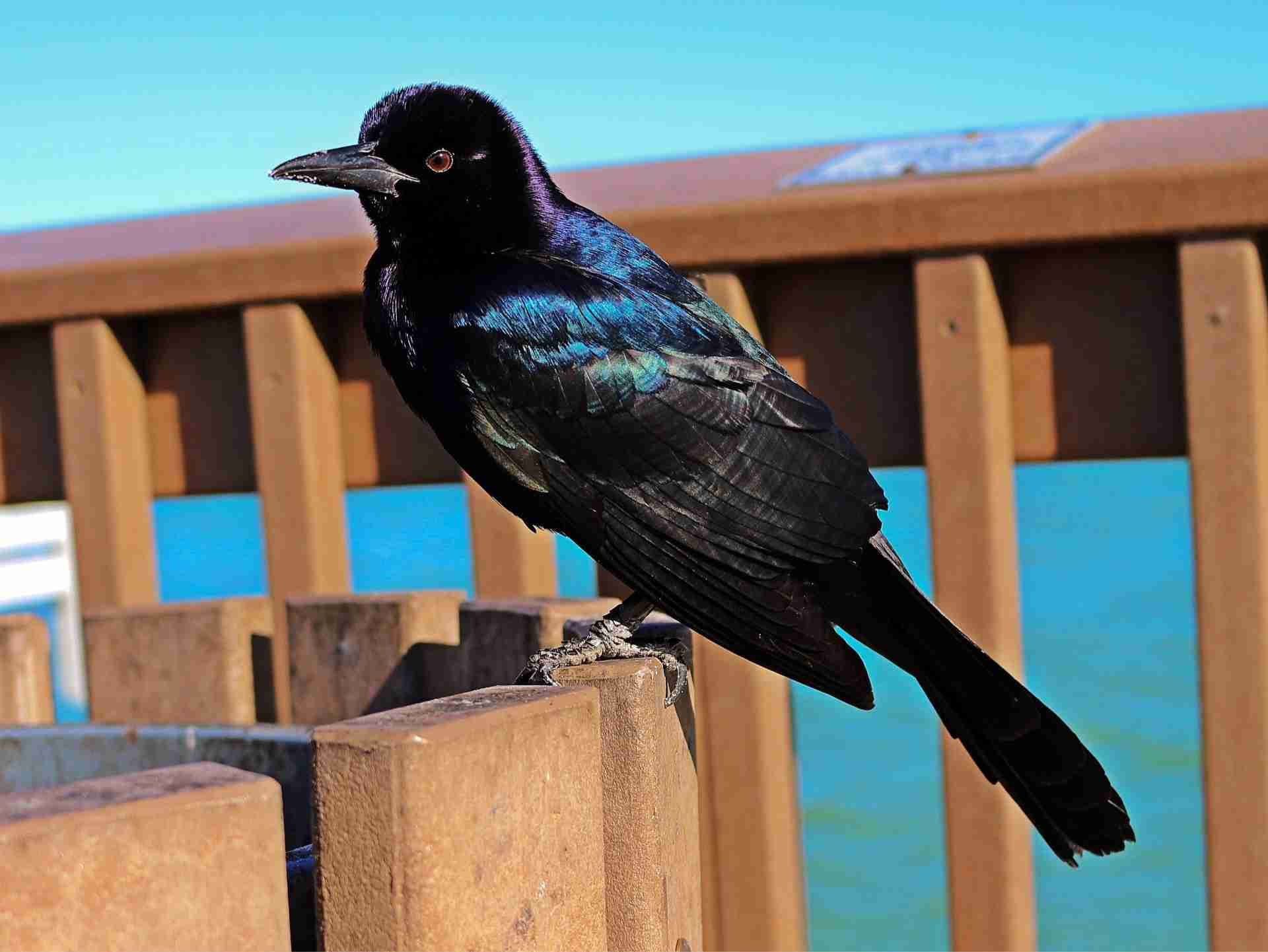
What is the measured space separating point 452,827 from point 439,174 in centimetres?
125

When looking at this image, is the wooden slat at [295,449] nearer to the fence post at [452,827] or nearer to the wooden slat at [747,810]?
the wooden slat at [747,810]

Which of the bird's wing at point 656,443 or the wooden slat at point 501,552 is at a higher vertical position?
the bird's wing at point 656,443

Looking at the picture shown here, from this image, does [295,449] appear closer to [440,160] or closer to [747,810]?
[747,810]

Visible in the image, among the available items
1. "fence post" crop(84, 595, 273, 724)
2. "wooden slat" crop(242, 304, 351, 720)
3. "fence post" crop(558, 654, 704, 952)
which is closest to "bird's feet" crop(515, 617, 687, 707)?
"fence post" crop(558, 654, 704, 952)

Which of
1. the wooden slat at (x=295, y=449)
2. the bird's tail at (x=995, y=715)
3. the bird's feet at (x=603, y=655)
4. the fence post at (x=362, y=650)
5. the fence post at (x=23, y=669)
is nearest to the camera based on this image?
the bird's feet at (x=603, y=655)

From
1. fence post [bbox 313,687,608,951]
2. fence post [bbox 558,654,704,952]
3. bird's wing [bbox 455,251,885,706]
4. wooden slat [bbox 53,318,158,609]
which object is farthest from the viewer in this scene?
wooden slat [bbox 53,318,158,609]

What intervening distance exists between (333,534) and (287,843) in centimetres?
141

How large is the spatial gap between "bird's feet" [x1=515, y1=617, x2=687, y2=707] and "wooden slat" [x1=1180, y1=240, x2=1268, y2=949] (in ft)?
4.39

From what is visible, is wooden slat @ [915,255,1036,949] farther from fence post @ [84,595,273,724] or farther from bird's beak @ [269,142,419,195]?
fence post @ [84,595,273,724]

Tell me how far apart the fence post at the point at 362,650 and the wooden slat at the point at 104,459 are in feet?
3.16

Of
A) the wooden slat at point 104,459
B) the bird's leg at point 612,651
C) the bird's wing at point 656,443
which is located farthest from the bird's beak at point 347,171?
the wooden slat at point 104,459

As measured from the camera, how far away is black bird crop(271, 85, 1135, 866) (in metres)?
2.30

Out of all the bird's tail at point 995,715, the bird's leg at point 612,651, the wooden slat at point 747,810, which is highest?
the bird's leg at point 612,651

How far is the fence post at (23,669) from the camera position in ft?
11.8
